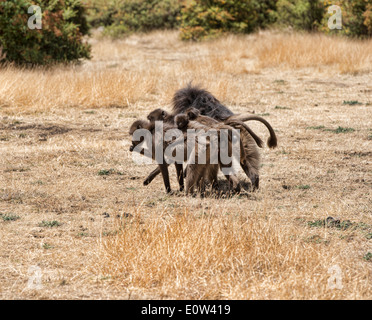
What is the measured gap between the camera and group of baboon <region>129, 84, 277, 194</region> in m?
6.73

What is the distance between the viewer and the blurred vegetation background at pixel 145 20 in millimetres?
16047

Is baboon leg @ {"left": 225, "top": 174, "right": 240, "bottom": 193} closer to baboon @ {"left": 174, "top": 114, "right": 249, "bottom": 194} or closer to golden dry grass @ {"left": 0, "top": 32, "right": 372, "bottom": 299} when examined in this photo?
golden dry grass @ {"left": 0, "top": 32, "right": 372, "bottom": 299}

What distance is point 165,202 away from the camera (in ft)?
22.3

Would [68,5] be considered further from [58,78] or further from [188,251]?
[188,251]

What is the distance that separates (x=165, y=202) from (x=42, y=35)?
10.9 metres

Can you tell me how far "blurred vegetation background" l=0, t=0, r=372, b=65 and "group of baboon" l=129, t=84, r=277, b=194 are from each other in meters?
8.41

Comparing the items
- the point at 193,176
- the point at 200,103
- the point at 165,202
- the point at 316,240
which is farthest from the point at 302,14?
the point at 316,240

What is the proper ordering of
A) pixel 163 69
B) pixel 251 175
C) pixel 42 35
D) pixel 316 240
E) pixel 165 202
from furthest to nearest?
pixel 163 69, pixel 42 35, pixel 251 175, pixel 165 202, pixel 316 240

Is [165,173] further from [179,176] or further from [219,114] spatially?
[219,114]

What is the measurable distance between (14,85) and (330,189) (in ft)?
26.1

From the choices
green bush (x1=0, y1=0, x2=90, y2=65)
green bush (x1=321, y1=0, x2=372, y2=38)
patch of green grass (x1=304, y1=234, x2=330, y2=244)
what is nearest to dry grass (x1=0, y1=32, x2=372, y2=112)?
green bush (x1=0, y1=0, x2=90, y2=65)

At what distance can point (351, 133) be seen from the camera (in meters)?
10.4

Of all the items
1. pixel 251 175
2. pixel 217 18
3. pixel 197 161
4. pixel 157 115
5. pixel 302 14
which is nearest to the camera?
pixel 197 161

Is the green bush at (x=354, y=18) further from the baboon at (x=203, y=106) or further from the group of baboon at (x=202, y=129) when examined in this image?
the group of baboon at (x=202, y=129)
